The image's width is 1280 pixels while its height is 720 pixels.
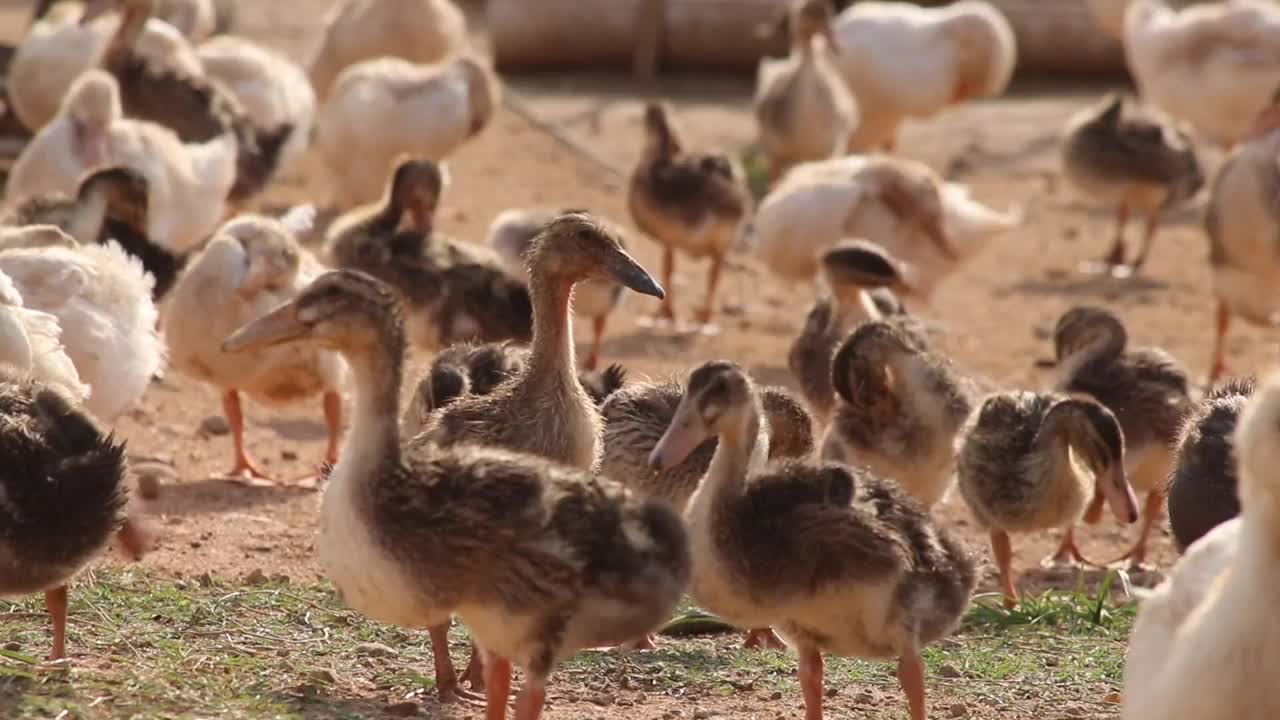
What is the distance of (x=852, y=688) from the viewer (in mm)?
6609

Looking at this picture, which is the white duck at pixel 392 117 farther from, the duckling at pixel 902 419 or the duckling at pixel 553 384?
the duckling at pixel 553 384

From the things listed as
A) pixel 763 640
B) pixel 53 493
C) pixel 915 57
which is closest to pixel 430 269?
pixel 763 640

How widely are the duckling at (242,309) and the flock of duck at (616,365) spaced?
0.02m

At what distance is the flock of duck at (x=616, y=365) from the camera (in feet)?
17.0

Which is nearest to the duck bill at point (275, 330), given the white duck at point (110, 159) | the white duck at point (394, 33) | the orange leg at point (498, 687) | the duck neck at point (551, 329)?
the orange leg at point (498, 687)

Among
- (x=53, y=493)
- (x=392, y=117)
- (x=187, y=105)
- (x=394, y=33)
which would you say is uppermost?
(x=394, y=33)

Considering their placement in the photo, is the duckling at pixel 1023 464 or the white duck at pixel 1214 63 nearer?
the duckling at pixel 1023 464

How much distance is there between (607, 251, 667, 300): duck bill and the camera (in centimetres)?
649

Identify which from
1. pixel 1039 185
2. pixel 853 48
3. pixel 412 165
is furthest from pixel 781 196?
pixel 1039 185

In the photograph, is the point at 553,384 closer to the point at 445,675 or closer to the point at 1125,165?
the point at 445,675

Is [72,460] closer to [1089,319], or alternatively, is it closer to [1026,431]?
[1026,431]

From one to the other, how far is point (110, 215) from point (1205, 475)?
5.59 metres

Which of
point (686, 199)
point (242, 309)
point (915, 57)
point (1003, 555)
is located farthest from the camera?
point (915, 57)

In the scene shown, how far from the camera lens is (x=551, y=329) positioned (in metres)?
6.43
